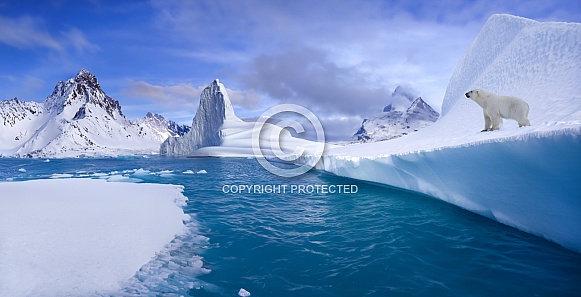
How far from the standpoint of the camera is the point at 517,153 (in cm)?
404

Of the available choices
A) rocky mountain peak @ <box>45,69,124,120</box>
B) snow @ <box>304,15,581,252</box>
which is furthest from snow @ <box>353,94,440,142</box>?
snow @ <box>304,15,581,252</box>

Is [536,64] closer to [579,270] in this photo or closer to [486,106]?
[486,106]

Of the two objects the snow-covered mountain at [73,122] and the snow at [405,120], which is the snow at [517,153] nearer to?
the snow-covered mountain at [73,122]

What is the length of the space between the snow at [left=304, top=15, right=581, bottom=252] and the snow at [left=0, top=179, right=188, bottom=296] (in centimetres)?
529

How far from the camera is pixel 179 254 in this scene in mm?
3967

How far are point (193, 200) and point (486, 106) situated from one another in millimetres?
8252

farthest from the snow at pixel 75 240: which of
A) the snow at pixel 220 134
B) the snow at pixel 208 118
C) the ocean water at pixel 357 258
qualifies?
the snow at pixel 208 118

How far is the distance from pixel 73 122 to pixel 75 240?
133 metres

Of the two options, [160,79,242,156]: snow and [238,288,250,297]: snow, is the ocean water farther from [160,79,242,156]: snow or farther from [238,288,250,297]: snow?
[160,79,242,156]: snow

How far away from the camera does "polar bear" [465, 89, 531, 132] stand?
586 centimetres

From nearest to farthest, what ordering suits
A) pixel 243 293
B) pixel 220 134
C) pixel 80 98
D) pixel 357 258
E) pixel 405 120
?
pixel 243 293 → pixel 357 258 → pixel 220 134 → pixel 80 98 → pixel 405 120

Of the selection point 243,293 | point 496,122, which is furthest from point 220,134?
point 243,293

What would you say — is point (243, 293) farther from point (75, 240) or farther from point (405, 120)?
point (405, 120)

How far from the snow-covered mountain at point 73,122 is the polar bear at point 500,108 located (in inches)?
3965
